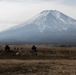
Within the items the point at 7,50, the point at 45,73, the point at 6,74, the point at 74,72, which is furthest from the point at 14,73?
the point at 7,50

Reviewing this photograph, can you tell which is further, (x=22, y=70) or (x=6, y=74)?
(x=22, y=70)

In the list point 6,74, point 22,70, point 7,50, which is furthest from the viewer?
point 7,50

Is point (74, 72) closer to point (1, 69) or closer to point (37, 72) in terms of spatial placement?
point (37, 72)

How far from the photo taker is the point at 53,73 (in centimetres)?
2936

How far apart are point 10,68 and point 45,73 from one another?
4685mm

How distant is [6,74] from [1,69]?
279cm

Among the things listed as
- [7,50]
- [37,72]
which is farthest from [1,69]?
[7,50]

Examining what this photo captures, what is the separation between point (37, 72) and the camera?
30328 mm

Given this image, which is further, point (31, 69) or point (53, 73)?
point (31, 69)

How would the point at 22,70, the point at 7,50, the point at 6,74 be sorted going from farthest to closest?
the point at 7,50
the point at 22,70
the point at 6,74

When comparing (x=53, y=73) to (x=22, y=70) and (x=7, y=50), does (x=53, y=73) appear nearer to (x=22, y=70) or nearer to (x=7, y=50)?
(x=22, y=70)

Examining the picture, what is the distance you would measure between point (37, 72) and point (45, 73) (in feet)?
3.77

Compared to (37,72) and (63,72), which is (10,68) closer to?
(37,72)

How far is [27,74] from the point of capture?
95.2 feet
